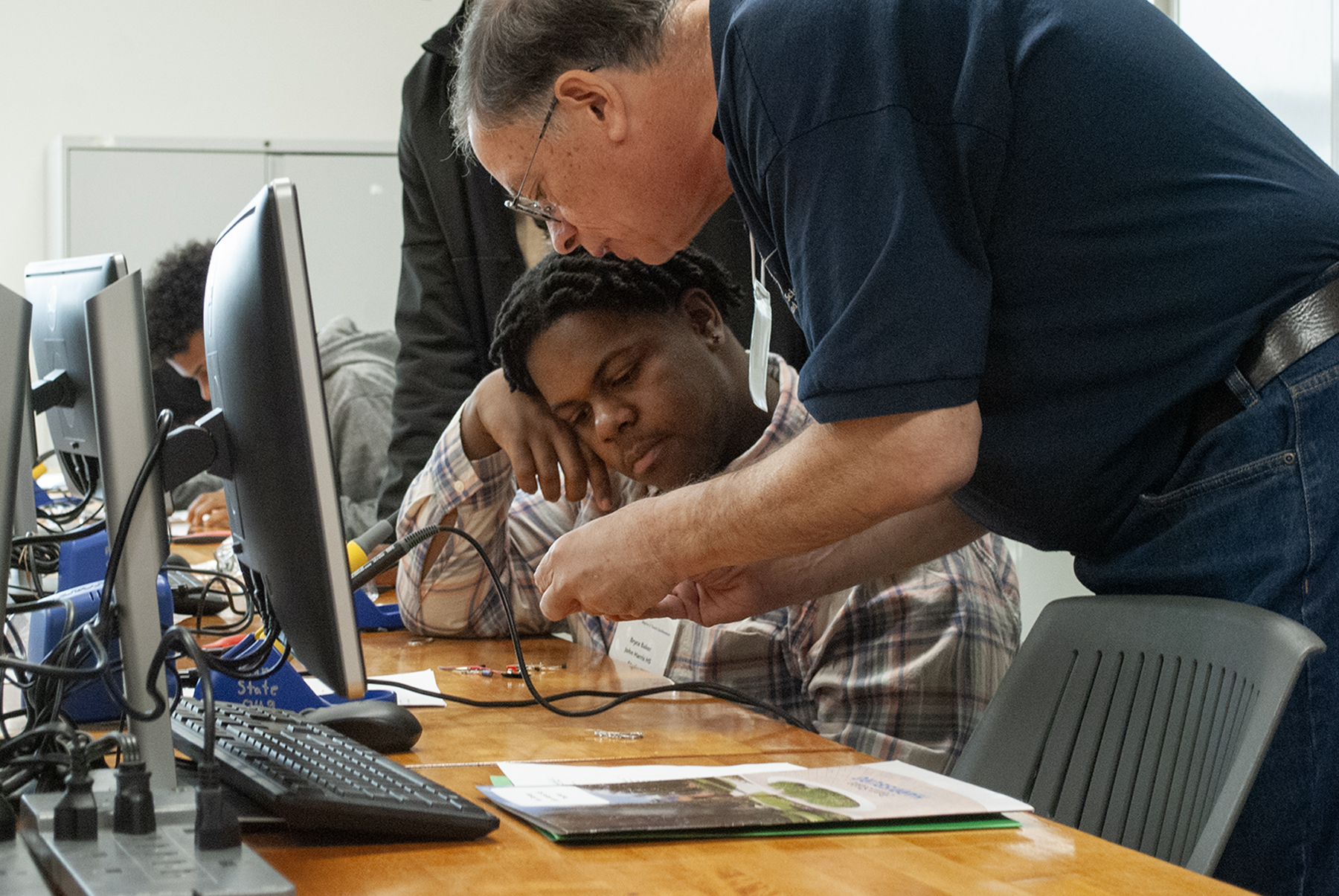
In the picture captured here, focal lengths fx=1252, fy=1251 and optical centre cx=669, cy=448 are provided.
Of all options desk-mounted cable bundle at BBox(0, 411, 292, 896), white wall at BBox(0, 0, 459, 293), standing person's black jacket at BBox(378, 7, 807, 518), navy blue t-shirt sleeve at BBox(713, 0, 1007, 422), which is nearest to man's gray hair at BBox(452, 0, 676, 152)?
navy blue t-shirt sleeve at BBox(713, 0, 1007, 422)

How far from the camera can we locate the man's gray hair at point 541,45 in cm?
100

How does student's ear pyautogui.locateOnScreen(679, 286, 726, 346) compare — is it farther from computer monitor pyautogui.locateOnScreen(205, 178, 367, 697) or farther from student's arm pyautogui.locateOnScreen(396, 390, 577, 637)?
computer monitor pyautogui.locateOnScreen(205, 178, 367, 697)

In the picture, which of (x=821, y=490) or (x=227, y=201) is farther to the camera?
(x=227, y=201)

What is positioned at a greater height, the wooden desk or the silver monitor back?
the silver monitor back

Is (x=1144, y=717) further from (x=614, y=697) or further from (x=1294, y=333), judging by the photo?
(x=614, y=697)

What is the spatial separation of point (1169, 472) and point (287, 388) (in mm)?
682

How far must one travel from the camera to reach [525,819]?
2.57ft

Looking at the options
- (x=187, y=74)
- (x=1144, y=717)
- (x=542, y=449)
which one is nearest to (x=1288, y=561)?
(x=1144, y=717)

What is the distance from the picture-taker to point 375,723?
100cm

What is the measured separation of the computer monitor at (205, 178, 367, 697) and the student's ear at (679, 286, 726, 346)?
3.05 feet

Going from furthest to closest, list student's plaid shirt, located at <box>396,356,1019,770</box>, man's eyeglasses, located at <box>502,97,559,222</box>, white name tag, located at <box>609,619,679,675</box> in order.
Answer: white name tag, located at <box>609,619,679,675</box>, student's plaid shirt, located at <box>396,356,1019,770</box>, man's eyeglasses, located at <box>502,97,559,222</box>

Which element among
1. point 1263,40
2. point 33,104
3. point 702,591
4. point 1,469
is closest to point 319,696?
point 702,591

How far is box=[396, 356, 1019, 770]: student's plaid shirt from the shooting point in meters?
1.36

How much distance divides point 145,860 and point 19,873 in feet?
0.21
